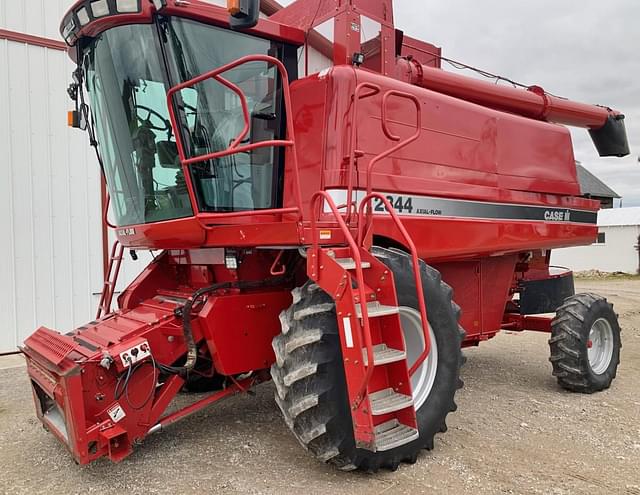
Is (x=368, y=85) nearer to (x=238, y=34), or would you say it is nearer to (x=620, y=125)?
(x=238, y=34)

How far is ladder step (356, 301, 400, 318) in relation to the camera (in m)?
3.02

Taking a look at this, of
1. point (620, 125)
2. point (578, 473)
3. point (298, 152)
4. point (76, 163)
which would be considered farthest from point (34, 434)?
point (620, 125)

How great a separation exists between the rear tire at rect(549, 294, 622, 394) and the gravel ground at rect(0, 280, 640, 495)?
15 cm

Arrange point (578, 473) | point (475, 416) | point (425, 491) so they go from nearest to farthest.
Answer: point (425, 491)
point (578, 473)
point (475, 416)

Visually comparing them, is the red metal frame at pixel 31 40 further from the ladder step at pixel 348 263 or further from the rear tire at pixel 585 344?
the rear tire at pixel 585 344

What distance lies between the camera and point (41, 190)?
23.5 ft

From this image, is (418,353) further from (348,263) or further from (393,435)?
(348,263)

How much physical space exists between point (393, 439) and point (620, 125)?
5.44m

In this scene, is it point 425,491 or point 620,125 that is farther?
point 620,125

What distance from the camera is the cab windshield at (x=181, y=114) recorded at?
3488 mm

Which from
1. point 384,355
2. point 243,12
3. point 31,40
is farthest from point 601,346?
point 31,40

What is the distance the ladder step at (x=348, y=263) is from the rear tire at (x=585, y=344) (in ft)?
8.89

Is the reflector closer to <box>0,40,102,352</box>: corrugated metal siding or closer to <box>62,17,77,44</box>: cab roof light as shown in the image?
<box>62,17,77,44</box>: cab roof light

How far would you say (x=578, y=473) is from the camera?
11.0 feet
